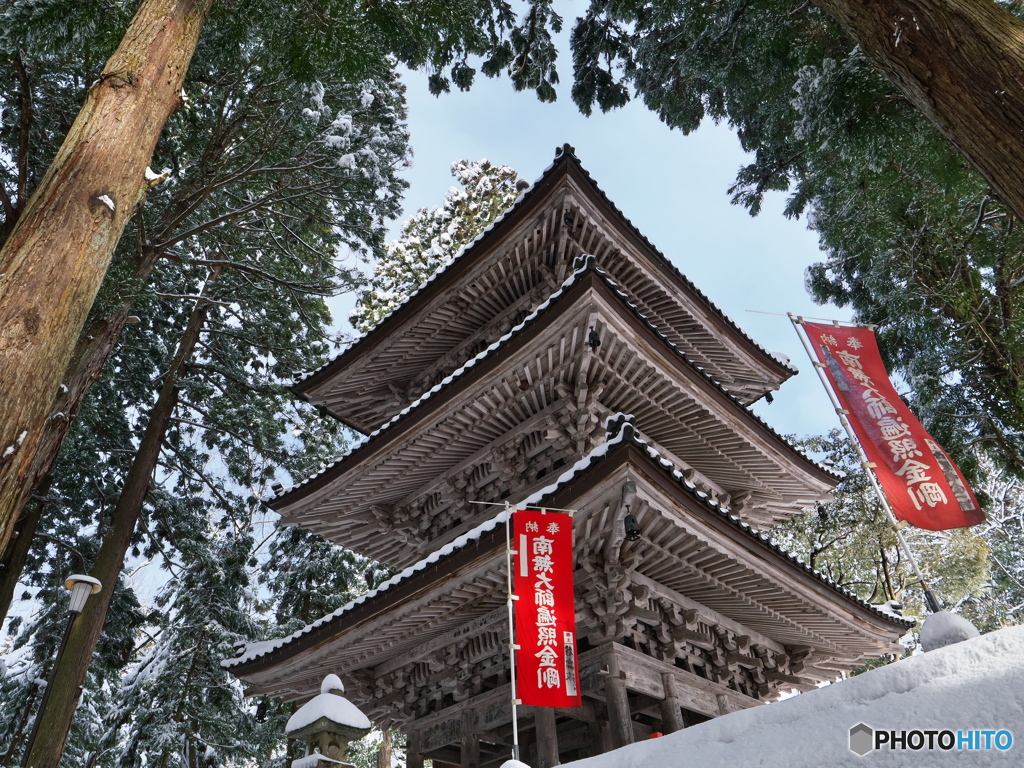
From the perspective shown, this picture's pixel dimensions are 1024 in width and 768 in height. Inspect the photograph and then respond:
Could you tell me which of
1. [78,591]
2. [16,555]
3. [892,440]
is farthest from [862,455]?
[16,555]

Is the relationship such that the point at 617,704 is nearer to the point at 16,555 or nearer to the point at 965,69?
the point at 965,69

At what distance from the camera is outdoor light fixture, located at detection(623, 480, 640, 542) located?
19.0 feet

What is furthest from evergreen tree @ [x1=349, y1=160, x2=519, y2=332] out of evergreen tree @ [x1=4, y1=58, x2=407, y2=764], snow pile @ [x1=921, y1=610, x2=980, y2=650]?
snow pile @ [x1=921, y1=610, x2=980, y2=650]

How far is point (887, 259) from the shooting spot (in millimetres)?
9633

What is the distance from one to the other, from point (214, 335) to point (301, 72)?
8713 millimetres

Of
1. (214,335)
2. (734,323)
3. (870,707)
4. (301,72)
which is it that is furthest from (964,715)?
(214,335)

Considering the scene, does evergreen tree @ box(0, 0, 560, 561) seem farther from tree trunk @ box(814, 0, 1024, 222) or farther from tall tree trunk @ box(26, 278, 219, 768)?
tree trunk @ box(814, 0, 1024, 222)

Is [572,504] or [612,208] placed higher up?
[612,208]

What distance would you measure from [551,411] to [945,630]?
5.11 meters

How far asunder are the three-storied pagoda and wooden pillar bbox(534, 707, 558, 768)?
0.06 feet

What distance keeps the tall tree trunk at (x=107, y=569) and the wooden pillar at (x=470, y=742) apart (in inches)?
194

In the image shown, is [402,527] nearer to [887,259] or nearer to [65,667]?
[65,667]

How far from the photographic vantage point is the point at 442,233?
20766 mm

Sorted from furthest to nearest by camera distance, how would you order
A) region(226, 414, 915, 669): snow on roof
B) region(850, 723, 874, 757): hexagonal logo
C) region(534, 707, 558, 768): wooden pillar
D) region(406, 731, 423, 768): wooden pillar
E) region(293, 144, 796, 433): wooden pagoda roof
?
region(293, 144, 796, 433): wooden pagoda roof → region(406, 731, 423, 768): wooden pillar → region(534, 707, 558, 768): wooden pillar → region(226, 414, 915, 669): snow on roof → region(850, 723, 874, 757): hexagonal logo
